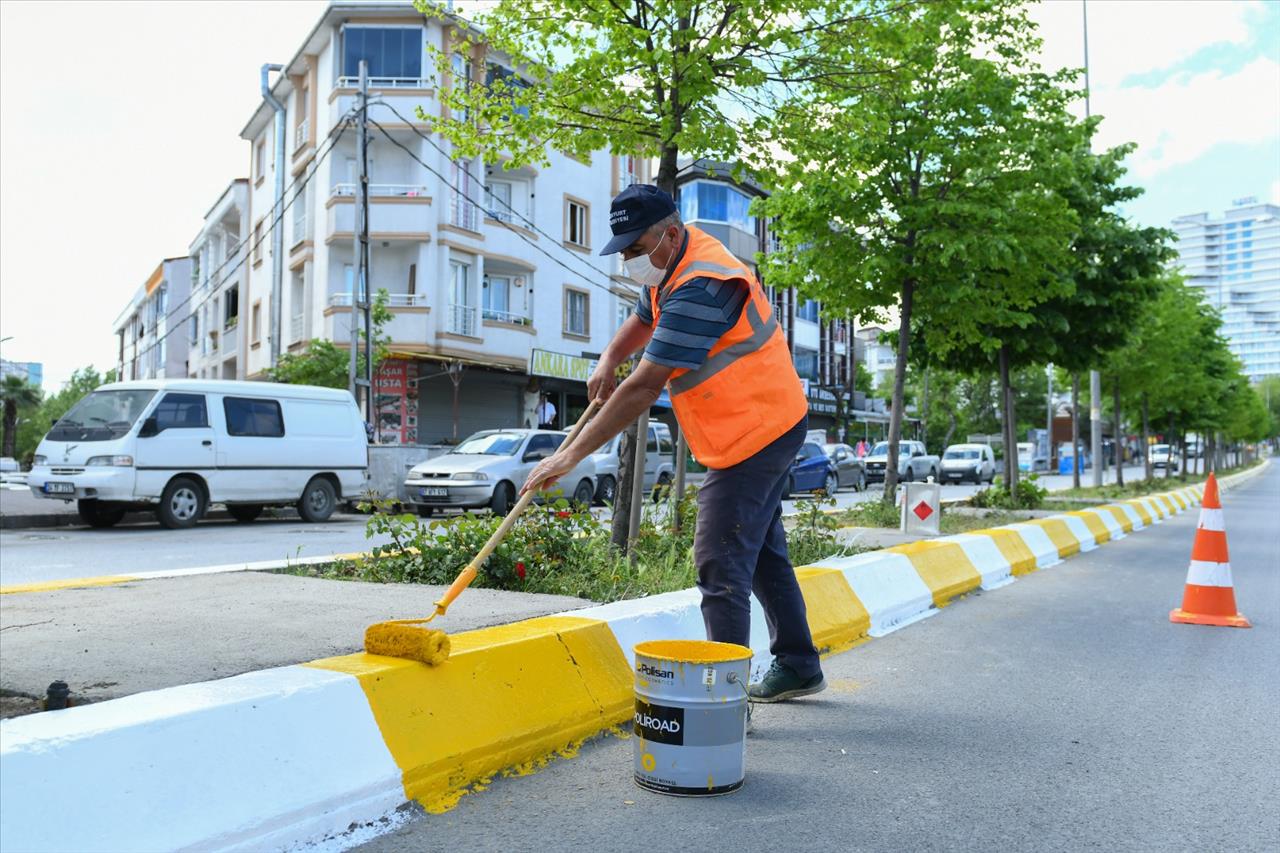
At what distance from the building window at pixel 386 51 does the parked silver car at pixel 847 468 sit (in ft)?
→ 49.2

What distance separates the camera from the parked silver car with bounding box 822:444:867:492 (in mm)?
28284

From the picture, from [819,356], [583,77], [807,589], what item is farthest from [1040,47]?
[819,356]

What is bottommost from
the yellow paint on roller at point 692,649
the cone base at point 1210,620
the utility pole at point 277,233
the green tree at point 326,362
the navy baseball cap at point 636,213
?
the cone base at point 1210,620

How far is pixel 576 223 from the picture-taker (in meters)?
32.0

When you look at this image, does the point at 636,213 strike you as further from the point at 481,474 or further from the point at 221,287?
the point at 221,287

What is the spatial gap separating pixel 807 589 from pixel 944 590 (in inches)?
90.3

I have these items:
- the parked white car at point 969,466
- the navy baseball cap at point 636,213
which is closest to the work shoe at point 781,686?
the navy baseball cap at point 636,213

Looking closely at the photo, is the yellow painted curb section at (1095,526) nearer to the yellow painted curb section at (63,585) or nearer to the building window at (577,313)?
the yellow painted curb section at (63,585)

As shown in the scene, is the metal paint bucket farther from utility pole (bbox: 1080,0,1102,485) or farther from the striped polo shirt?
utility pole (bbox: 1080,0,1102,485)

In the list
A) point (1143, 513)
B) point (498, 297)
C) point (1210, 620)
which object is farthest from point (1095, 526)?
point (498, 297)

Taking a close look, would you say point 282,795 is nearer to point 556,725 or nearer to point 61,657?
point 556,725

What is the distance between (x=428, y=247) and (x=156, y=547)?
17.1 meters

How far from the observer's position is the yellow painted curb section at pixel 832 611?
5598 mm

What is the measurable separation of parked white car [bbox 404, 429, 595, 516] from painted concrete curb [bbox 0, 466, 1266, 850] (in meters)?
11.6
